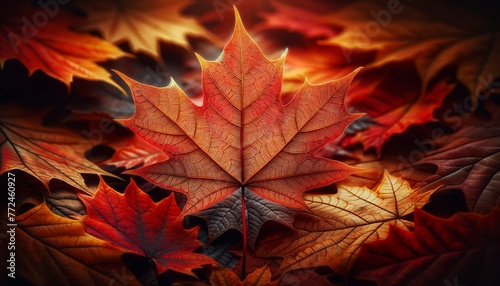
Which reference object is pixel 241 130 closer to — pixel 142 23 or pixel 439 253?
pixel 439 253

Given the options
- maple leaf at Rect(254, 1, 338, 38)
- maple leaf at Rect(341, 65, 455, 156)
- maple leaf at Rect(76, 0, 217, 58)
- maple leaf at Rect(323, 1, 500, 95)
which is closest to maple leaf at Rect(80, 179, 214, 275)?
maple leaf at Rect(341, 65, 455, 156)

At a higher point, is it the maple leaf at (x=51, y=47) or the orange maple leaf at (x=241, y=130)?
the maple leaf at (x=51, y=47)

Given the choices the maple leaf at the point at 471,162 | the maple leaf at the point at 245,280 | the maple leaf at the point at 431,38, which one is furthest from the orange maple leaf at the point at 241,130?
the maple leaf at the point at 431,38

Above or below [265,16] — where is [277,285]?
below

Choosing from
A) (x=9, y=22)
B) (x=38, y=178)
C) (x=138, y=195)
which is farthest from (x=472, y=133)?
(x=9, y=22)

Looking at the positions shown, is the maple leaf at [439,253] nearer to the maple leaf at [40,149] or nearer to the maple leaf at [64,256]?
the maple leaf at [64,256]

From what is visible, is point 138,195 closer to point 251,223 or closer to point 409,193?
point 251,223
